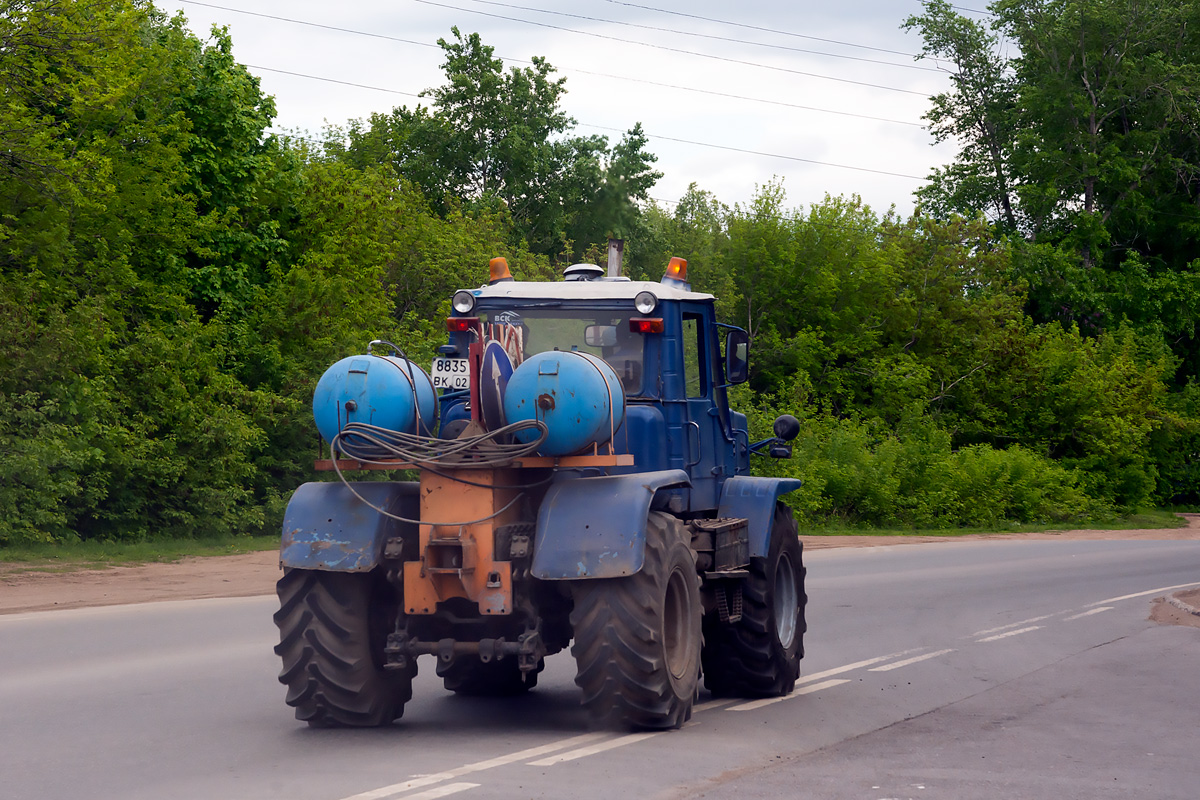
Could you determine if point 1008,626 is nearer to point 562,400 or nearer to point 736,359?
point 736,359

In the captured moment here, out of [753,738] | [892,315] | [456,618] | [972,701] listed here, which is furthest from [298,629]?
[892,315]

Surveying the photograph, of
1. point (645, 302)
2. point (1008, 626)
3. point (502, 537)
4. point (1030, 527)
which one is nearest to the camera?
point (502, 537)

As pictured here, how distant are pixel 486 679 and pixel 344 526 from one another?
2329 mm

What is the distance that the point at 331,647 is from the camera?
8148 mm

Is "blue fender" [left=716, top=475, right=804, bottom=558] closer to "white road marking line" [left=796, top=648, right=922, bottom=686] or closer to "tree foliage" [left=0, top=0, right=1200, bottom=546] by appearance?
"white road marking line" [left=796, top=648, right=922, bottom=686]

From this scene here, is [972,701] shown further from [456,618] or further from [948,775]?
[456,618]

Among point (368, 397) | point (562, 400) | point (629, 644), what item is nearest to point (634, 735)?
point (629, 644)

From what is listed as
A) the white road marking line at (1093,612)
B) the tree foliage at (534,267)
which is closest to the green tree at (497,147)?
the tree foliage at (534,267)

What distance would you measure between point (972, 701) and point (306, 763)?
5.17 metres

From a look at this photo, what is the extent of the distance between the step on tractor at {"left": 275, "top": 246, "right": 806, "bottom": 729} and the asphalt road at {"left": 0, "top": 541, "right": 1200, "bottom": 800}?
412 mm

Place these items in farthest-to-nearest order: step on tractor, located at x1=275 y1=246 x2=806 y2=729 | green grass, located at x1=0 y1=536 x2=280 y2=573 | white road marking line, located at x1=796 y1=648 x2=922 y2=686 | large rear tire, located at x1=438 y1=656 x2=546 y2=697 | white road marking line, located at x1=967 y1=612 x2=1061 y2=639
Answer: green grass, located at x1=0 y1=536 x2=280 y2=573 < white road marking line, located at x1=967 y1=612 x2=1061 y2=639 < white road marking line, located at x1=796 y1=648 x2=922 y2=686 < large rear tire, located at x1=438 y1=656 x2=546 y2=697 < step on tractor, located at x1=275 y1=246 x2=806 y2=729

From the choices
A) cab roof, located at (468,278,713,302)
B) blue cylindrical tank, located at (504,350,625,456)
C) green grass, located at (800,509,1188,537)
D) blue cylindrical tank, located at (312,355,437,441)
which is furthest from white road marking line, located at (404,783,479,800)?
green grass, located at (800,509,1188,537)

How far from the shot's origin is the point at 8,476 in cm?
2147

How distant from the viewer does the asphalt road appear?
686cm
